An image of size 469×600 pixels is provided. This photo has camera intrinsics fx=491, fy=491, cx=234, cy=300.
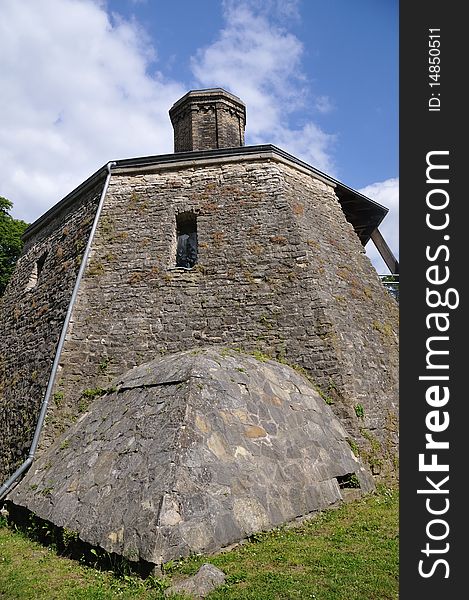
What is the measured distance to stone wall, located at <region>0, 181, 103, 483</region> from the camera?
29.9 feet

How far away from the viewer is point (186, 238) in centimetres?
1341

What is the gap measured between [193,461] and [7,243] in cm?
1994

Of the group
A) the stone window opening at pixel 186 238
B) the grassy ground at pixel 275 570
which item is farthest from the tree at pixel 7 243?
the grassy ground at pixel 275 570

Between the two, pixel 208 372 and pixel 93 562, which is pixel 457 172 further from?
pixel 93 562

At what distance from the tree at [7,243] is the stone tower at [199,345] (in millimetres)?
9655

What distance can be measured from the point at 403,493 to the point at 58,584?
3370 millimetres

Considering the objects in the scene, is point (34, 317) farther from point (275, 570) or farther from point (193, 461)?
point (275, 570)

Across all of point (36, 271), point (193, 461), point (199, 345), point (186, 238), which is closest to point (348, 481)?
point (193, 461)

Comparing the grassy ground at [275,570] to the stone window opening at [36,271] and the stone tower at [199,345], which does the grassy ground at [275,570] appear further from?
the stone window opening at [36,271]

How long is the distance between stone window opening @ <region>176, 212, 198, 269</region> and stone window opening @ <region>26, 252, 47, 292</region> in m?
3.37

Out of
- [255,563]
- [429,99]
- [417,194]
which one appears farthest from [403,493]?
[429,99]

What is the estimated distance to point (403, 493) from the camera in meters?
3.58

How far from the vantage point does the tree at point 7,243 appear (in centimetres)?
2198

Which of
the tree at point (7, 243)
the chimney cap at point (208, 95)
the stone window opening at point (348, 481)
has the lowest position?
the stone window opening at point (348, 481)
